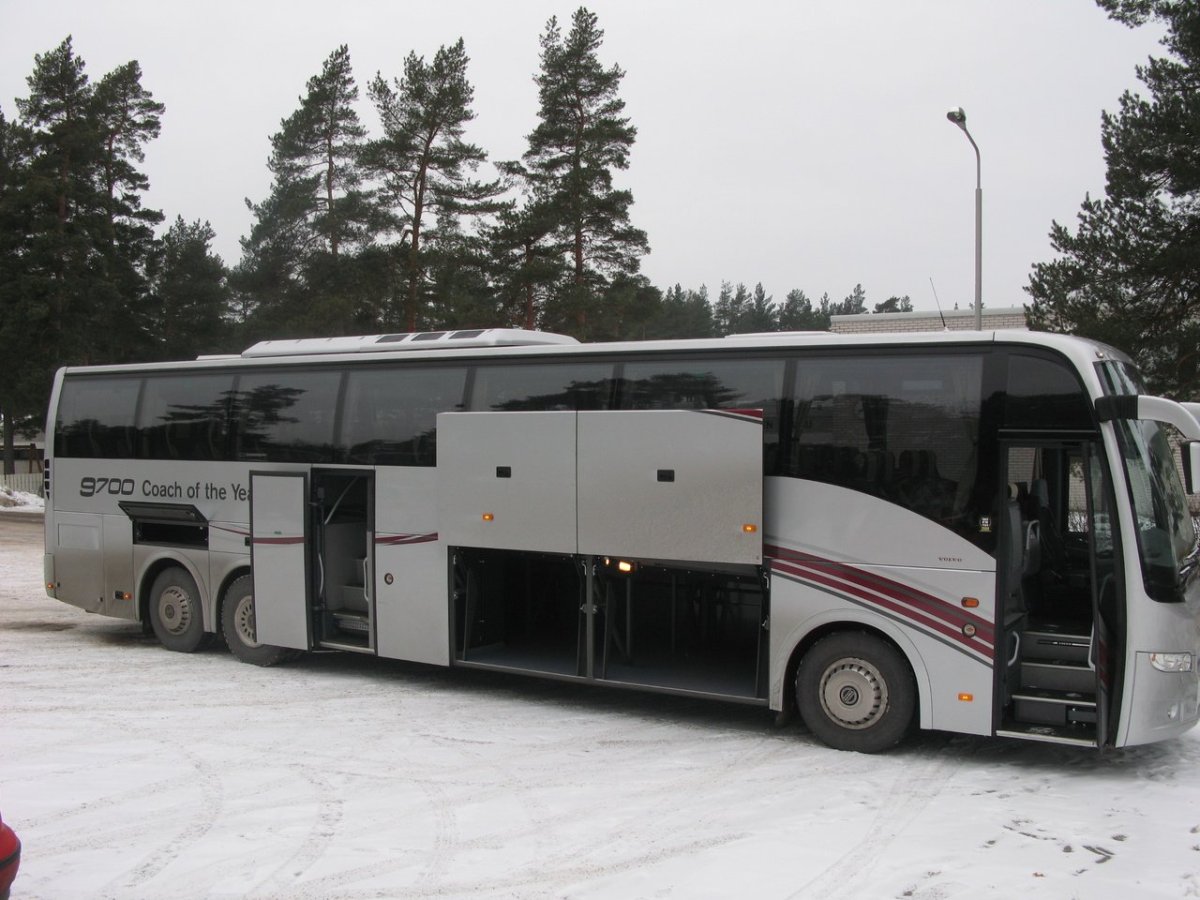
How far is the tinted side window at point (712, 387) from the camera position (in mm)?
8430

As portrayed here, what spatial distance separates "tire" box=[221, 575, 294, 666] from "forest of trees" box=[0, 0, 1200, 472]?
53.8 feet

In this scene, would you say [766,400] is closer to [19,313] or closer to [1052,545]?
[1052,545]

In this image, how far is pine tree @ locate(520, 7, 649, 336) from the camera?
30078 mm

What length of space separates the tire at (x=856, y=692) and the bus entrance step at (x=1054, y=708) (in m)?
0.78

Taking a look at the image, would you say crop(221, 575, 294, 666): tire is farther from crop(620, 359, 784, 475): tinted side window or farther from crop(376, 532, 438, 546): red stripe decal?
crop(620, 359, 784, 475): tinted side window

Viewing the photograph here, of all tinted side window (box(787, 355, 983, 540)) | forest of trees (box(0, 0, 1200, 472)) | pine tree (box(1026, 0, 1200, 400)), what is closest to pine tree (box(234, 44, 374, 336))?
forest of trees (box(0, 0, 1200, 472))

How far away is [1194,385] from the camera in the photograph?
20328mm

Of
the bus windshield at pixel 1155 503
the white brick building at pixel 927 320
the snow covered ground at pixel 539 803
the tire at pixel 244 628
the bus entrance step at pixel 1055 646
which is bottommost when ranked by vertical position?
the snow covered ground at pixel 539 803

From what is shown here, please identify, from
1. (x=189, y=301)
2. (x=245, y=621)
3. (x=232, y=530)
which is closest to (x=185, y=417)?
(x=232, y=530)

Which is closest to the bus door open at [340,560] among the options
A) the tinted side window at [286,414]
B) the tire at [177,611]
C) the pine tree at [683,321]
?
the tinted side window at [286,414]

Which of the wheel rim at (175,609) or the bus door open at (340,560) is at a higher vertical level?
the bus door open at (340,560)

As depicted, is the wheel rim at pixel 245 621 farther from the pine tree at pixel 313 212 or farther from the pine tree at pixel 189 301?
the pine tree at pixel 189 301

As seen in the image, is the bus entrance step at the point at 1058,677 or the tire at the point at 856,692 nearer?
the bus entrance step at the point at 1058,677

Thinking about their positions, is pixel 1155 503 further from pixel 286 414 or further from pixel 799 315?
pixel 799 315
